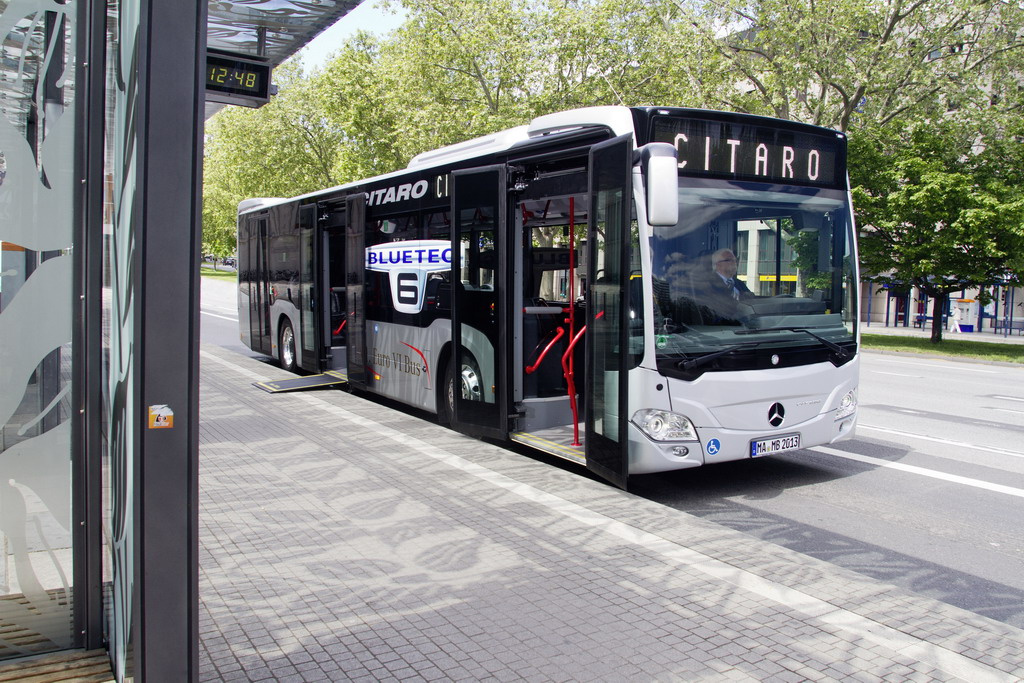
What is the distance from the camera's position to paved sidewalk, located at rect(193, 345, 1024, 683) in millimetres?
3965

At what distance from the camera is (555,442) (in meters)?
8.26

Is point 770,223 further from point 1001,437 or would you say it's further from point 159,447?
point 159,447

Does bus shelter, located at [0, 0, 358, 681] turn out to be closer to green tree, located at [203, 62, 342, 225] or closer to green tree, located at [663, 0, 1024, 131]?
green tree, located at [663, 0, 1024, 131]

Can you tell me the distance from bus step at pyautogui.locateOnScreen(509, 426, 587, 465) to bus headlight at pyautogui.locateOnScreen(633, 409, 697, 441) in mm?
846

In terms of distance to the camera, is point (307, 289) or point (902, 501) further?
point (307, 289)

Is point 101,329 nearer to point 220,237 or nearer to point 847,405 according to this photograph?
point 847,405

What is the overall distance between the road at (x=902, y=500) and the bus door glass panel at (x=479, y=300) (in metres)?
1.83

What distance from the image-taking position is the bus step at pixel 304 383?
12.7m

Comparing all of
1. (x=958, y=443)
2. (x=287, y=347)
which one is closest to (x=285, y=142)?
(x=287, y=347)

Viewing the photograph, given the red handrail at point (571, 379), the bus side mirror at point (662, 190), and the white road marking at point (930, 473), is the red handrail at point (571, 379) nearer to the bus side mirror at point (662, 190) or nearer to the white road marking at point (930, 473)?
the bus side mirror at point (662, 190)

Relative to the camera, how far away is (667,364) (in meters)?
6.75

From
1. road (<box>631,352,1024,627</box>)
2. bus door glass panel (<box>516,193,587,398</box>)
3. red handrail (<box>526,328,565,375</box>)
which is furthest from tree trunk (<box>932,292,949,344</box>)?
red handrail (<box>526,328,565,375</box>)

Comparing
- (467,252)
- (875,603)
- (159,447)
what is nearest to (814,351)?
(875,603)

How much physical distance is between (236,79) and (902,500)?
7.65 m
